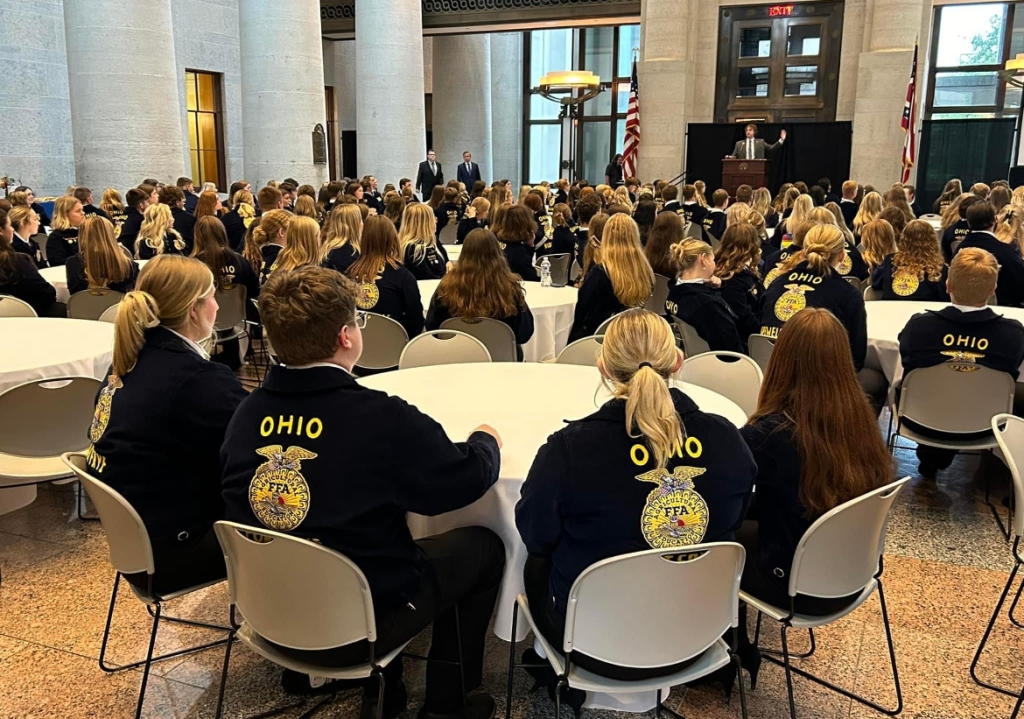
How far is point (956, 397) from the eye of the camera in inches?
158

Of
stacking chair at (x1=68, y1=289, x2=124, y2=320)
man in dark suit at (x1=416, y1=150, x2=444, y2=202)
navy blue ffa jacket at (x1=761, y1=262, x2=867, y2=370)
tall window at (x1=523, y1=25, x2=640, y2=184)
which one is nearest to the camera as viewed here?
navy blue ffa jacket at (x1=761, y1=262, x2=867, y2=370)

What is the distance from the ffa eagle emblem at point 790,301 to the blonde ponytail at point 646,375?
2.83m

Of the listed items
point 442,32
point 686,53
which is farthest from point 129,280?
point 442,32

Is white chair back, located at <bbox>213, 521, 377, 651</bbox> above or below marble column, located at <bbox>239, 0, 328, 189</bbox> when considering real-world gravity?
below

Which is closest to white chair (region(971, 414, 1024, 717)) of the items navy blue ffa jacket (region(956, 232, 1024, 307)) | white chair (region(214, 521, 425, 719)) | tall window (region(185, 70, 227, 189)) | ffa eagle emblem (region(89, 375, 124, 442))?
white chair (region(214, 521, 425, 719))

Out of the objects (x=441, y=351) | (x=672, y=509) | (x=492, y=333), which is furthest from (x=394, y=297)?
(x=672, y=509)

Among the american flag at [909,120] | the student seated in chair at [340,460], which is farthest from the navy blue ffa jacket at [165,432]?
the american flag at [909,120]

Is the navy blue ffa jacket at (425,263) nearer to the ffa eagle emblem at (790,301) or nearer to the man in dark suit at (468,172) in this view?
the ffa eagle emblem at (790,301)

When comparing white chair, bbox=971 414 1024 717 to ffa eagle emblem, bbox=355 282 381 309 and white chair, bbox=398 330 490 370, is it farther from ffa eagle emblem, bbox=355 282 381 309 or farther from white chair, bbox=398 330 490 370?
ffa eagle emblem, bbox=355 282 381 309

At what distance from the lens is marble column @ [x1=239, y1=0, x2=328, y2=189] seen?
42.0 ft

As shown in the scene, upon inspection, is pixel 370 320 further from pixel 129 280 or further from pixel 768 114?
pixel 768 114

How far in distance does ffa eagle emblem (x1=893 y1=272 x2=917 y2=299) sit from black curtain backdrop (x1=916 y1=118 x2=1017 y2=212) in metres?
11.8

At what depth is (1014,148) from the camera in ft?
51.8

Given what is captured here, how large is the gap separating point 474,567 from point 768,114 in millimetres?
16003
